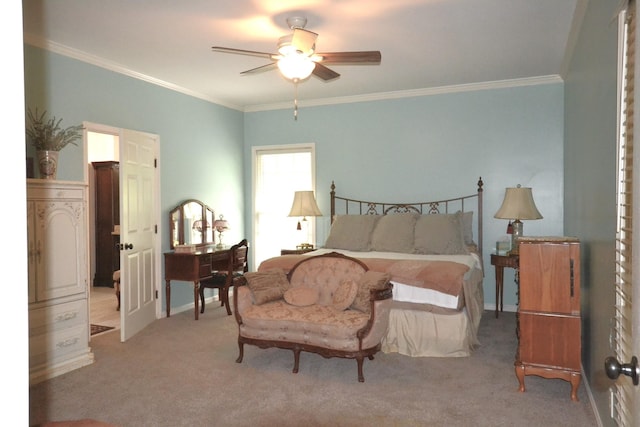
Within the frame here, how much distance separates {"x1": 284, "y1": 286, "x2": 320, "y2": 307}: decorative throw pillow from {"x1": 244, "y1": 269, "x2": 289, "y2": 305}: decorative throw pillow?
4.1 inches

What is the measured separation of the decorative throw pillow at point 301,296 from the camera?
12.7ft

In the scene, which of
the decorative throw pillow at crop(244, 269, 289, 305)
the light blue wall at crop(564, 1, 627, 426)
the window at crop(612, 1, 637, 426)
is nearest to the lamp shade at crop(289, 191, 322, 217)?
the decorative throw pillow at crop(244, 269, 289, 305)

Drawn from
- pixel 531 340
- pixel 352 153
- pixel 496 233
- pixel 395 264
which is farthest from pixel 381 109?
pixel 531 340

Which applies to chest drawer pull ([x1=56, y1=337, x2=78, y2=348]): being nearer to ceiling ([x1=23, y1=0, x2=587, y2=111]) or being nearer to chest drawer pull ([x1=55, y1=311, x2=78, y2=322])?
chest drawer pull ([x1=55, y1=311, x2=78, y2=322])

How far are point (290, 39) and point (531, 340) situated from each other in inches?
109

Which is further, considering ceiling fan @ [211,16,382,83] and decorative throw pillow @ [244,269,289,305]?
decorative throw pillow @ [244,269,289,305]

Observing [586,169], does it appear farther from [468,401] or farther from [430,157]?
[430,157]

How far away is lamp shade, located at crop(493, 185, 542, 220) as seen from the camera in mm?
4883

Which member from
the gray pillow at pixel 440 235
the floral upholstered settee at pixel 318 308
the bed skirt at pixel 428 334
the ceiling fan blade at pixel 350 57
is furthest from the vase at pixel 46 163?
the gray pillow at pixel 440 235

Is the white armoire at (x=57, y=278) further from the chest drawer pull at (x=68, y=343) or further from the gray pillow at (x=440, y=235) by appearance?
the gray pillow at (x=440, y=235)

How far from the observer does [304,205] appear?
6129 millimetres

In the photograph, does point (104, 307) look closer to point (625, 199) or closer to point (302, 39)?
point (302, 39)

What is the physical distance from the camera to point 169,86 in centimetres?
557

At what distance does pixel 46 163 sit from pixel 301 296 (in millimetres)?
2358
